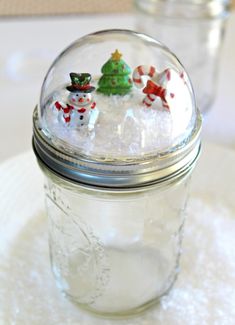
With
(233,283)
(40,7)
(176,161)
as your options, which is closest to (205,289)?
(233,283)

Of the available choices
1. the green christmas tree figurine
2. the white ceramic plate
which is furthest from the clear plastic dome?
the white ceramic plate

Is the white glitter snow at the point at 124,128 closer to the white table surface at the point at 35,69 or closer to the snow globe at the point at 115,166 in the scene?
the snow globe at the point at 115,166

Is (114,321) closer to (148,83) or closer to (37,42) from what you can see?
(148,83)

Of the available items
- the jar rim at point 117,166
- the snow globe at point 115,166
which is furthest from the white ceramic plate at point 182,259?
the jar rim at point 117,166

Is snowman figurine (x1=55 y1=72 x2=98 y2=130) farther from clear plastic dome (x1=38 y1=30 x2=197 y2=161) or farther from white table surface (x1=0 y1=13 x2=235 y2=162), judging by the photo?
white table surface (x1=0 y1=13 x2=235 y2=162)

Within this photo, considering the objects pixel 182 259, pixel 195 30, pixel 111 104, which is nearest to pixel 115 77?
pixel 111 104
